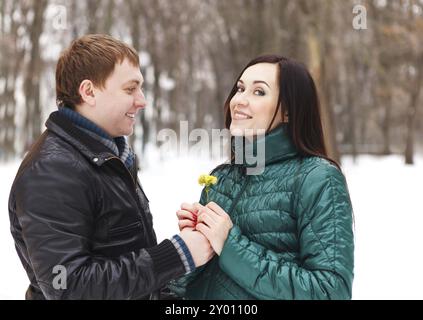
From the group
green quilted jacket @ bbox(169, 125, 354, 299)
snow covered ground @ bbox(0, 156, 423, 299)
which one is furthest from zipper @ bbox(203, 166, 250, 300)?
snow covered ground @ bbox(0, 156, 423, 299)

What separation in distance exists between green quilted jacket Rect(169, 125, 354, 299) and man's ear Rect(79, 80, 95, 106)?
22.4 inches

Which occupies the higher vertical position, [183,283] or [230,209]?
[230,209]

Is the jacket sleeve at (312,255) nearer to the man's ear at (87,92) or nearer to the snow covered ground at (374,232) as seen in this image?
the man's ear at (87,92)

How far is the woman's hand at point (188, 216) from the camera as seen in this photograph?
1.58 meters

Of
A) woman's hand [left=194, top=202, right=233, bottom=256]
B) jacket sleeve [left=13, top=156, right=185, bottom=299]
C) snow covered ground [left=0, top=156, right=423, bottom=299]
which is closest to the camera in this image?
jacket sleeve [left=13, top=156, right=185, bottom=299]

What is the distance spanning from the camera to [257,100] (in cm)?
162

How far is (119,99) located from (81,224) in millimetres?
436

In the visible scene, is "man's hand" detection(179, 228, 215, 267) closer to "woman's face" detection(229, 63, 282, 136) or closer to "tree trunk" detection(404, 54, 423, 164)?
"woman's face" detection(229, 63, 282, 136)

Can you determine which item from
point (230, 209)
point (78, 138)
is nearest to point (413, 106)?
point (230, 209)

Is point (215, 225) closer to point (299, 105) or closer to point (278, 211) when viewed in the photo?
point (278, 211)

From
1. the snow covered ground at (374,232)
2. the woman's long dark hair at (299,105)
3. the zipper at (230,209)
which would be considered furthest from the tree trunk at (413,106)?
the zipper at (230,209)

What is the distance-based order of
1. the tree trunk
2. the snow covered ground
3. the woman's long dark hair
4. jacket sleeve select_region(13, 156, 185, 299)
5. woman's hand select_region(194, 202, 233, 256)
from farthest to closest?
1. the tree trunk
2. the snow covered ground
3. the woman's long dark hair
4. woman's hand select_region(194, 202, 233, 256)
5. jacket sleeve select_region(13, 156, 185, 299)

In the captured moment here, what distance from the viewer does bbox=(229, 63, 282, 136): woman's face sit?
1609 mm
